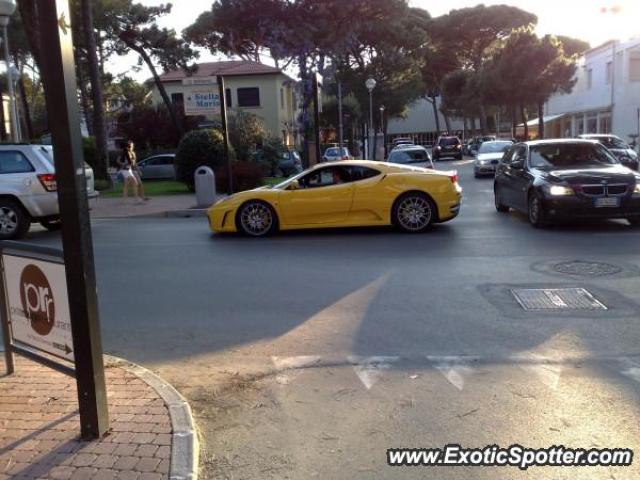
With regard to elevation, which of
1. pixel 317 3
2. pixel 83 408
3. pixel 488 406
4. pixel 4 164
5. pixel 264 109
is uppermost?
pixel 317 3

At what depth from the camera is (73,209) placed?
3293mm

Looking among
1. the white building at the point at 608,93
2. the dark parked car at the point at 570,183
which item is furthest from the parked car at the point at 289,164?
the white building at the point at 608,93

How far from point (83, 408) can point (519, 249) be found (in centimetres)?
719

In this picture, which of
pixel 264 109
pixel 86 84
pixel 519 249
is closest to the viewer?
pixel 519 249

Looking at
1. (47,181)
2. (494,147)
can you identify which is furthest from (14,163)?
(494,147)

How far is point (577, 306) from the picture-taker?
626 centimetres

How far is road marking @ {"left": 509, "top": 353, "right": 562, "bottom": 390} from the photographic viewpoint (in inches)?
177

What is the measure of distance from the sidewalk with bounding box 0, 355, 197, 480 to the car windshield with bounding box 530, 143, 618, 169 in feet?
31.4

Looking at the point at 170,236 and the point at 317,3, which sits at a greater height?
the point at 317,3

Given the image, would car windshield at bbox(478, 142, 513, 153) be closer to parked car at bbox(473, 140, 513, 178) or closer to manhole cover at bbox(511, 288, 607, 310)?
Result: parked car at bbox(473, 140, 513, 178)

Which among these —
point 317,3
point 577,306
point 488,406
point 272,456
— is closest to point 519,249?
point 577,306

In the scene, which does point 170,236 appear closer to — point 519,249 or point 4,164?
point 4,164

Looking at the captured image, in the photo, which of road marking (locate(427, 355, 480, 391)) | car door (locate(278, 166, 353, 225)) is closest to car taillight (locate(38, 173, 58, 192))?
car door (locate(278, 166, 353, 225))

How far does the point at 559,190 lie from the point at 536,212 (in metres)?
0.61
